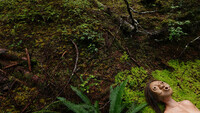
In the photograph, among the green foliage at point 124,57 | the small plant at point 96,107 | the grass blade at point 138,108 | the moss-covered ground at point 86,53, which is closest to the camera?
the small plant at point 96,107

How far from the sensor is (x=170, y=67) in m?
2.66

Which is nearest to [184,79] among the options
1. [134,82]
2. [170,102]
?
[170,102]

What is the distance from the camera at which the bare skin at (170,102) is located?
1.91 metres

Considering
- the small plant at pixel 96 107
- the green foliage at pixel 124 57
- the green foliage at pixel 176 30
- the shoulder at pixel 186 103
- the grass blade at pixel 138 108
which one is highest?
the green foliage at pixel 176 30

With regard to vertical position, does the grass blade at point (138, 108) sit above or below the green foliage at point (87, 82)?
below

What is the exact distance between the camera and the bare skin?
191 cm

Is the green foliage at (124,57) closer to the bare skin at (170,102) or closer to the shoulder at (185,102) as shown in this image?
the bare skin at (170,102)

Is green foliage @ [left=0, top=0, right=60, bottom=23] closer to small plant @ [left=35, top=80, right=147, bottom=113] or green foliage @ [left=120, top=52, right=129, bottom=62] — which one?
green foliage @ [left=120, top=52, right=129, bottom=62]

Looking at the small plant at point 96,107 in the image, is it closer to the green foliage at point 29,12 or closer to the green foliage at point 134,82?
the green foliage at point 134,82

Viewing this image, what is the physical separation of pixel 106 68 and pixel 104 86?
450 millimetres

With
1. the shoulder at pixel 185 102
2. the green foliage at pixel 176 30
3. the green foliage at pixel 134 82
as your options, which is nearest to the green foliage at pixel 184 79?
the shoulder at pixel 185 102

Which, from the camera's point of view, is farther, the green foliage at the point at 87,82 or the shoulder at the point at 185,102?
the green foliage at the point at 87,82

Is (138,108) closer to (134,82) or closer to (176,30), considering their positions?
(134,82)

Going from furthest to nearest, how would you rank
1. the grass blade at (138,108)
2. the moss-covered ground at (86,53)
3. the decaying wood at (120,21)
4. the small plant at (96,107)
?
the decaying wood at (120,21), the moss-covered ground at (86,53), the grass blade at (138,108), the small plant at (96,107)
